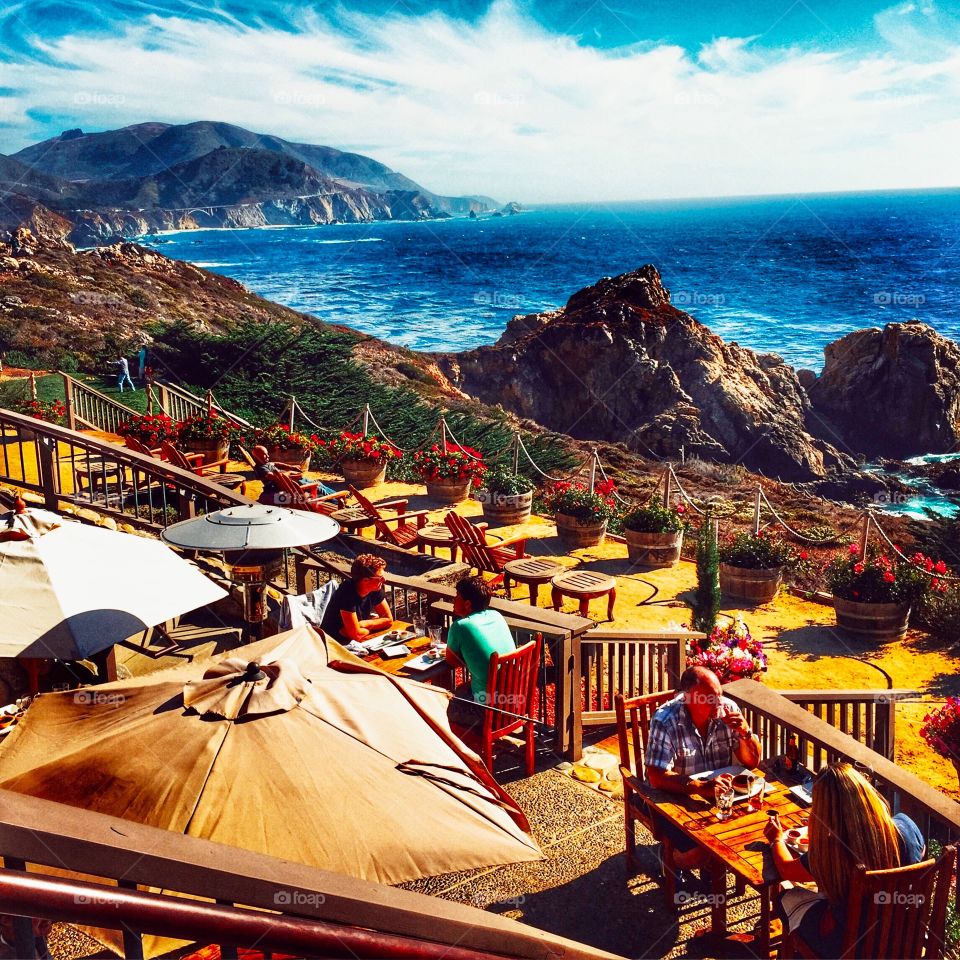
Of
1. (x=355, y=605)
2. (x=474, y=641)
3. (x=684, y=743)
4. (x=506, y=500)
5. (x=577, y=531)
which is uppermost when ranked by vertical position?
(x=474, y=641)

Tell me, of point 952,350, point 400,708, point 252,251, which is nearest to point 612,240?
point 252,251

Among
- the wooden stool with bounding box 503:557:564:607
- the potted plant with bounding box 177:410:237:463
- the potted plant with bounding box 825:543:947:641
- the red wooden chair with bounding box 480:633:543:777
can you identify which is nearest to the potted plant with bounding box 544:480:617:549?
the wooden stool with bounding box 503:557:564:607

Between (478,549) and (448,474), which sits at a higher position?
(448,474)

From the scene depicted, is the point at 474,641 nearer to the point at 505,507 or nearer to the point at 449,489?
the point at 505,507

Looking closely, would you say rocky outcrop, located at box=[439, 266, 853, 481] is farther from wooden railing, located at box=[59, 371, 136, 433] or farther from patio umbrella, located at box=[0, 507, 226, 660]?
patio umbrella, located at box=[0, 507, 226, 660]

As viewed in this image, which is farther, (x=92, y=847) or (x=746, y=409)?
(x=746, y=409)

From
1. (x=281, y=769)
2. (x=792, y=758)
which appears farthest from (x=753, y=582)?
(x=281, y=769)

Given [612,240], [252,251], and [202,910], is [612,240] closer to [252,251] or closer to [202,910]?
[252,251]
